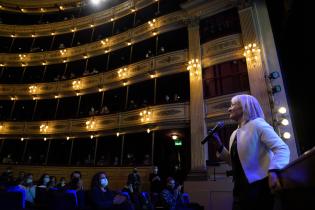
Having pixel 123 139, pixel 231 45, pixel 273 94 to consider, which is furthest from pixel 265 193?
pixel 123 139

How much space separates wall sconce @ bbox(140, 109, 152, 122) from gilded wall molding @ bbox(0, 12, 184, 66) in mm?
4289

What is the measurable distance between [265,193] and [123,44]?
526 inches

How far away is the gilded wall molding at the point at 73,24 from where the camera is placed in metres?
15.0

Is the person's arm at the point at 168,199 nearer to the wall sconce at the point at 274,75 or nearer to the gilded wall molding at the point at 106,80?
the wall sconce at the point at 274,75

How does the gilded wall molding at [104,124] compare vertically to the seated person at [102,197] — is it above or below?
above

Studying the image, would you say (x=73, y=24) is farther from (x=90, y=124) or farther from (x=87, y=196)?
(x=87, y=196)

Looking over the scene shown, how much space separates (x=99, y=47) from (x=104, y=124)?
17.0ft

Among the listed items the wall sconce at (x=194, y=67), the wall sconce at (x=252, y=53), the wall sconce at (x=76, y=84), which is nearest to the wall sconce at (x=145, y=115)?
the wall sconce at (x=194, y=67)

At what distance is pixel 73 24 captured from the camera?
16984 mm

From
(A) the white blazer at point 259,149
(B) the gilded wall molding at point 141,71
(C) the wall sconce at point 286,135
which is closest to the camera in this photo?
(A) the white blazer at point 259,149

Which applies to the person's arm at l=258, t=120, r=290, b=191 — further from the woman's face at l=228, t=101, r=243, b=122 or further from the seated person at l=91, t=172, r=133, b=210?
the seated person at l=91, t=172, r=133, b=210

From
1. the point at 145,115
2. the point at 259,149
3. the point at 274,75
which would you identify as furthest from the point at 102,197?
the point at 145,115

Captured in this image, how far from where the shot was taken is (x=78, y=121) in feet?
44.5

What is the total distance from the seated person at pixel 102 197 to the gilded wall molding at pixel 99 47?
30.7 ft
